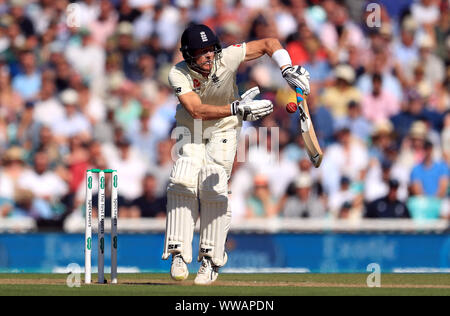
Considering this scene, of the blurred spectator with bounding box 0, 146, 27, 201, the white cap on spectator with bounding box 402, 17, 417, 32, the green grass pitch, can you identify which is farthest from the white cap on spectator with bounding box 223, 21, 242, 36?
the green grass pitch

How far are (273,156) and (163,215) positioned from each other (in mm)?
1943

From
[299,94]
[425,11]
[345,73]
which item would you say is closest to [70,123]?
[345,73]

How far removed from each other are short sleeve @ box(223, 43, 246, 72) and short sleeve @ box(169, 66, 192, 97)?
44 centimetres

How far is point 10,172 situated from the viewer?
51.6 feet

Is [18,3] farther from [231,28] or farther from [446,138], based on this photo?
[446,138]

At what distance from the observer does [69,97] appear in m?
17.2

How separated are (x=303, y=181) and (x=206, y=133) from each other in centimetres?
467

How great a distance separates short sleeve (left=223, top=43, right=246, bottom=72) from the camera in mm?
10852

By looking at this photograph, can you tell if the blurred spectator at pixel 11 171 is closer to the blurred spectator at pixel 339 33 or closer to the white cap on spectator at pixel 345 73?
the white cap on spectator at pixel 345 73

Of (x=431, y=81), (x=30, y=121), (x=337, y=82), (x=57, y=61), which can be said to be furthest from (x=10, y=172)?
(x=431, y=81)

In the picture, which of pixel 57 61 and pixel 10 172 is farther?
pixel 57 61
